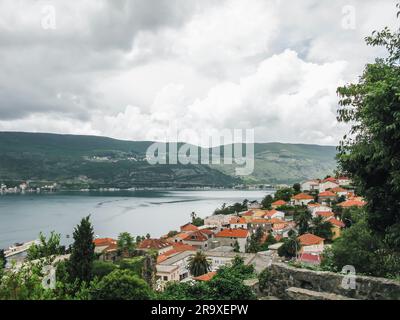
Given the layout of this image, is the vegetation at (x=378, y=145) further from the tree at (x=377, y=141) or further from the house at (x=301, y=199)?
the house at (x=301, y=199)

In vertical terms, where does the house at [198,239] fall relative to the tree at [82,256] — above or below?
below

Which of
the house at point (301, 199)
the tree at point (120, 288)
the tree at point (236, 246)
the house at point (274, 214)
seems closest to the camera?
the tree at point (120, 288)

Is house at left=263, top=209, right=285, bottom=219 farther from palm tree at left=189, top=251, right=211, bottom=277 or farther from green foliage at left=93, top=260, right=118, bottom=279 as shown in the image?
green foliage at left=93, top=260, right=118, bottom=279

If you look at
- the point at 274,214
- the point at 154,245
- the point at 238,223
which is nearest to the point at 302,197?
the point at 274,214

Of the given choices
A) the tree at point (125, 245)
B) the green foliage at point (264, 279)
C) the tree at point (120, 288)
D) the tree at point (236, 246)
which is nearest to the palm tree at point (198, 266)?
the tree at point (120, 288)

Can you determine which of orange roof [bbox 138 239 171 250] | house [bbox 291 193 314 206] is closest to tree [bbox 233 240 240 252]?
orange roof [bbox 138 239 171 250]

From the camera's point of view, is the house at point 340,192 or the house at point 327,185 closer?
the house at point 340,192
